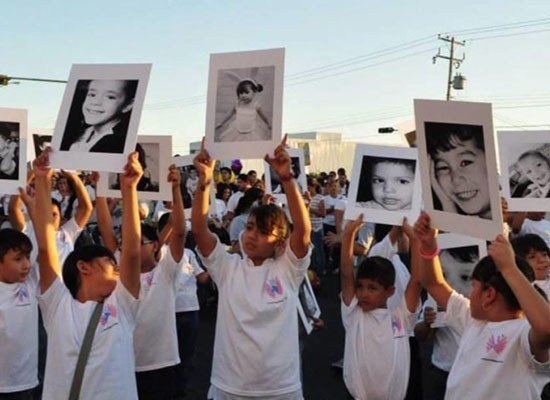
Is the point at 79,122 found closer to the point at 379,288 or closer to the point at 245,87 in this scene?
the point at 245,87

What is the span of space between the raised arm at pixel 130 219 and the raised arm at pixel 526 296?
4.91 ft

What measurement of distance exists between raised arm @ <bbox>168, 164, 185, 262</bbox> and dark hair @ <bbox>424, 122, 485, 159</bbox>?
1.46m

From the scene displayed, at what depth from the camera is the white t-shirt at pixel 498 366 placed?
260cm

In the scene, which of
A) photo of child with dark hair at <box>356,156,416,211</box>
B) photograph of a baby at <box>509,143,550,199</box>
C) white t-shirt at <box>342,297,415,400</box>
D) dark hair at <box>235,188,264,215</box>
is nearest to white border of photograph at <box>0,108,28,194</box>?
photo of child with dark hair at <box>356,156,416,211</box>

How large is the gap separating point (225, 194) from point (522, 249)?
7.83 metres

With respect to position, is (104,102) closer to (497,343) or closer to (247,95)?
(247,95)

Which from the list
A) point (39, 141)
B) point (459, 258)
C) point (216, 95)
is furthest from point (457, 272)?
point (39, 141)

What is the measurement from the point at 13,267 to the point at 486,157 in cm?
261

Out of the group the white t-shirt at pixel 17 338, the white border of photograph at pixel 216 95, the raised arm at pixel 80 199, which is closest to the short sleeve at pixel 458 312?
the white border of photograph at pixel 216 95

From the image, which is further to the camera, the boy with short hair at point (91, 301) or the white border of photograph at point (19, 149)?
the white border of photograph at point (19, 149)

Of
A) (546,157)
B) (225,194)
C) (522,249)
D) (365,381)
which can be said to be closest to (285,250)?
(365,381)

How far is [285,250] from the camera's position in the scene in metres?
3.38

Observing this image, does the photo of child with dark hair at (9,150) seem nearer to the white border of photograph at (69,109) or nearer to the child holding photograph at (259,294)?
the white border of photograph at (69,109)

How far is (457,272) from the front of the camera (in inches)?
155
